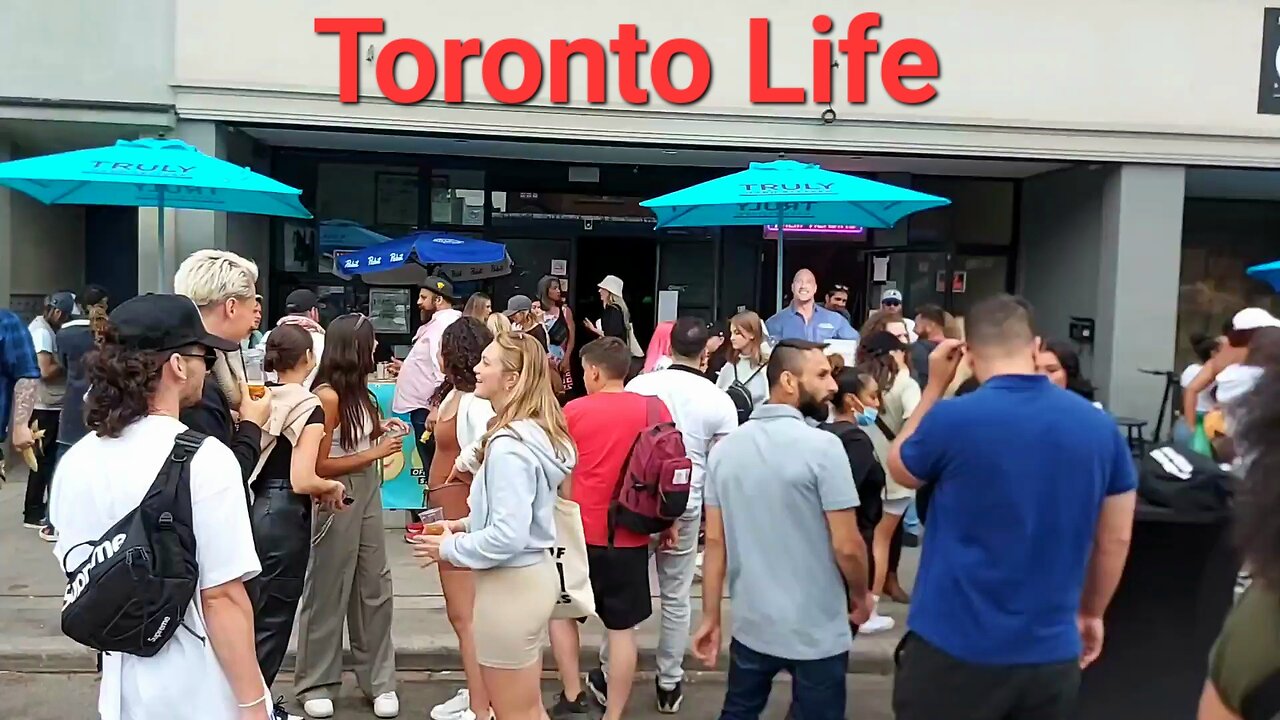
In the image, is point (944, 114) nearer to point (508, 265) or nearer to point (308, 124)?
point (508, 265)

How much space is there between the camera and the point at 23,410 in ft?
24.5

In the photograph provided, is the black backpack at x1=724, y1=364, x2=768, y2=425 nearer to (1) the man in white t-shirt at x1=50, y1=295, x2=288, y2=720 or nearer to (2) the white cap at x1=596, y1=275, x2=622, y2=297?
(2) the white cap at x1=596, y1=275, x2=622, y2=297

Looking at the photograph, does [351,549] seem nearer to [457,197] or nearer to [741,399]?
[741,399]

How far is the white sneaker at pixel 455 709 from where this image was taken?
4.97 meters

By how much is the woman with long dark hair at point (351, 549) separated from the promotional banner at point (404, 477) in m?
2.64

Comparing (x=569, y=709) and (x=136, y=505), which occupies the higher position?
(x=136, y=505)

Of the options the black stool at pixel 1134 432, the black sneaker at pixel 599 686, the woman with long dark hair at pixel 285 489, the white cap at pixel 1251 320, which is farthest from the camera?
the black stool at pixel 1134 432

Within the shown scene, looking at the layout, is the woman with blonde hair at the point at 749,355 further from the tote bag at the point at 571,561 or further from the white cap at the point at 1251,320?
the white cap at the point at 1251,320

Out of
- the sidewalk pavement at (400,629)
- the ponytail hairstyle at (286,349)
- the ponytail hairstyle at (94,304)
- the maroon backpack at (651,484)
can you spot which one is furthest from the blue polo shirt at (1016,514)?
the ponytail hairstyle at (94,304)

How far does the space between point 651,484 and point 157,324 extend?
241cm

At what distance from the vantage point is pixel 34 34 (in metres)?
9.40

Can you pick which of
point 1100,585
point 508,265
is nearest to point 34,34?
point 508,265

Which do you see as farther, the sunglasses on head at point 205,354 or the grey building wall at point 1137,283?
the grey building wall at point 1137,283

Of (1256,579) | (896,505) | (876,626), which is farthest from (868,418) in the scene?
(1256,579)
